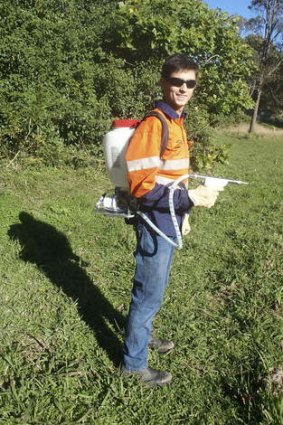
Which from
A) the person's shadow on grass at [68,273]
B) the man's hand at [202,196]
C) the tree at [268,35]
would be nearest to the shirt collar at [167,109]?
the man's hand at [202,196]

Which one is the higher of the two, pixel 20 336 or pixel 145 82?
pixel 145 82

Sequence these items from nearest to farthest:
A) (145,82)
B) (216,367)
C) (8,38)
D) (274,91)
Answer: (216,367) → (8,38) → (145,82) → (274,91)

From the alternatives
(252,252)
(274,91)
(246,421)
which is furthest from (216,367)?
(274,91)

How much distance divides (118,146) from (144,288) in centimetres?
87

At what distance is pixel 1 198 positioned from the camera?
581 centimetres

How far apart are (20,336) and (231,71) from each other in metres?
8.49

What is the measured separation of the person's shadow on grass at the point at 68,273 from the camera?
3.58m

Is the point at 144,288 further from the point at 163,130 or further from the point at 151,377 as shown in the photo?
the point at 163,130

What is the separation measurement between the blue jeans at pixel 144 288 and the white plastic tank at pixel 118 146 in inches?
13.7

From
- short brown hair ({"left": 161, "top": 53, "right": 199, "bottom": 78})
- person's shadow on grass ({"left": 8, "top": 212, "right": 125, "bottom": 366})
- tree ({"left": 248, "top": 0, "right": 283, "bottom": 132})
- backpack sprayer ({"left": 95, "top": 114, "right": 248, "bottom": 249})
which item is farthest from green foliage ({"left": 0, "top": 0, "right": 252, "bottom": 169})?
tree ({"left": 248, "top": 0, "right": 283, "bottom": 132})

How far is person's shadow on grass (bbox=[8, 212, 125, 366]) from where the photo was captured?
11.7 ft

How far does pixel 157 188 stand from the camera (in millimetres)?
2490

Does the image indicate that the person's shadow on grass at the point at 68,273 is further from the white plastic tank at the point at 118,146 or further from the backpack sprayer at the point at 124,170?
the white plastic tank at the point at 118,146

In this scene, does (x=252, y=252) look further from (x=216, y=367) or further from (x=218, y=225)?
(x=216, y=367)
